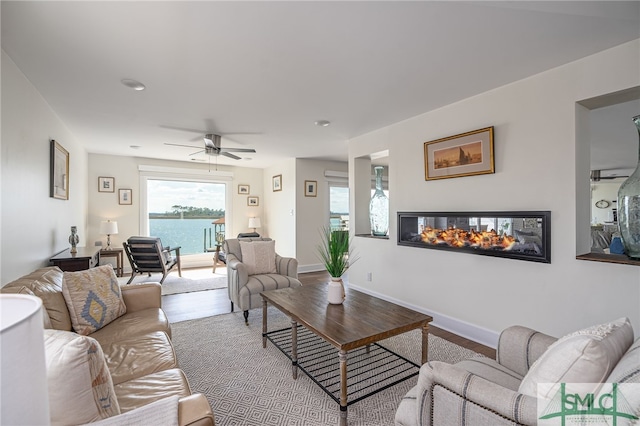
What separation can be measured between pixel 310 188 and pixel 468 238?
3.73 metres

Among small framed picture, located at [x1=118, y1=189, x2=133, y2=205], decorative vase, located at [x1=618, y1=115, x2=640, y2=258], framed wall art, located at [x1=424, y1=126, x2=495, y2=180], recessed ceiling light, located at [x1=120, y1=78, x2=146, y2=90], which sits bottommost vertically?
decorative vase, located at [x1=618, y1=115, x2=640, y2=258]

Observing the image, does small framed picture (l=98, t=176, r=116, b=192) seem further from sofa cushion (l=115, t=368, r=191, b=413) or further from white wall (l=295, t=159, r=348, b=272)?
sofa cushion (l=115, t=368, r=191, b=413)

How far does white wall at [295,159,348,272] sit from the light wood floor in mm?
1871

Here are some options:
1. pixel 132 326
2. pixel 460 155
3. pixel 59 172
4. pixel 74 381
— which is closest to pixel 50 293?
pixel 132 326

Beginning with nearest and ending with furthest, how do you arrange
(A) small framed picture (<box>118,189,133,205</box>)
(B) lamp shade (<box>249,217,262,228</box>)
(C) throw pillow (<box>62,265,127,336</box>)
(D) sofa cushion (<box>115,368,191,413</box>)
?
(D) sofa cushion (<box>115,368,191,413</box>) → (C) throw pillow (<box>62,265,127,336</box>) → (A) small framed picture (<box>118,189,133,205</box>) → (B) lamp shade (<box>249,217,262,228</box>)

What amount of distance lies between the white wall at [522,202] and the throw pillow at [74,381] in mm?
2881

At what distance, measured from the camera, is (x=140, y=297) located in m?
2.35

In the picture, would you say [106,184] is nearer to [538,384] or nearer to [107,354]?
[107,354]

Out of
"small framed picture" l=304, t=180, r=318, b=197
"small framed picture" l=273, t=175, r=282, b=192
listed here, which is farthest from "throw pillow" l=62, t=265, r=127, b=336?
"small framed picture" l=273, t=175, r=282, b=192

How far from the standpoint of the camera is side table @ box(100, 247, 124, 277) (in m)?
5.24

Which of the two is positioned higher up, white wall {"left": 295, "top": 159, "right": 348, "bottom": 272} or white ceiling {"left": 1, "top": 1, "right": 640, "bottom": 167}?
white ceiling {"left": 1, "top": 1, "right": 640, "bottom": 167}

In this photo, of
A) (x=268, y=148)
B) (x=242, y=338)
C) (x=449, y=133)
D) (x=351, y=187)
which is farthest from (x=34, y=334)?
(x=268, y=148)
